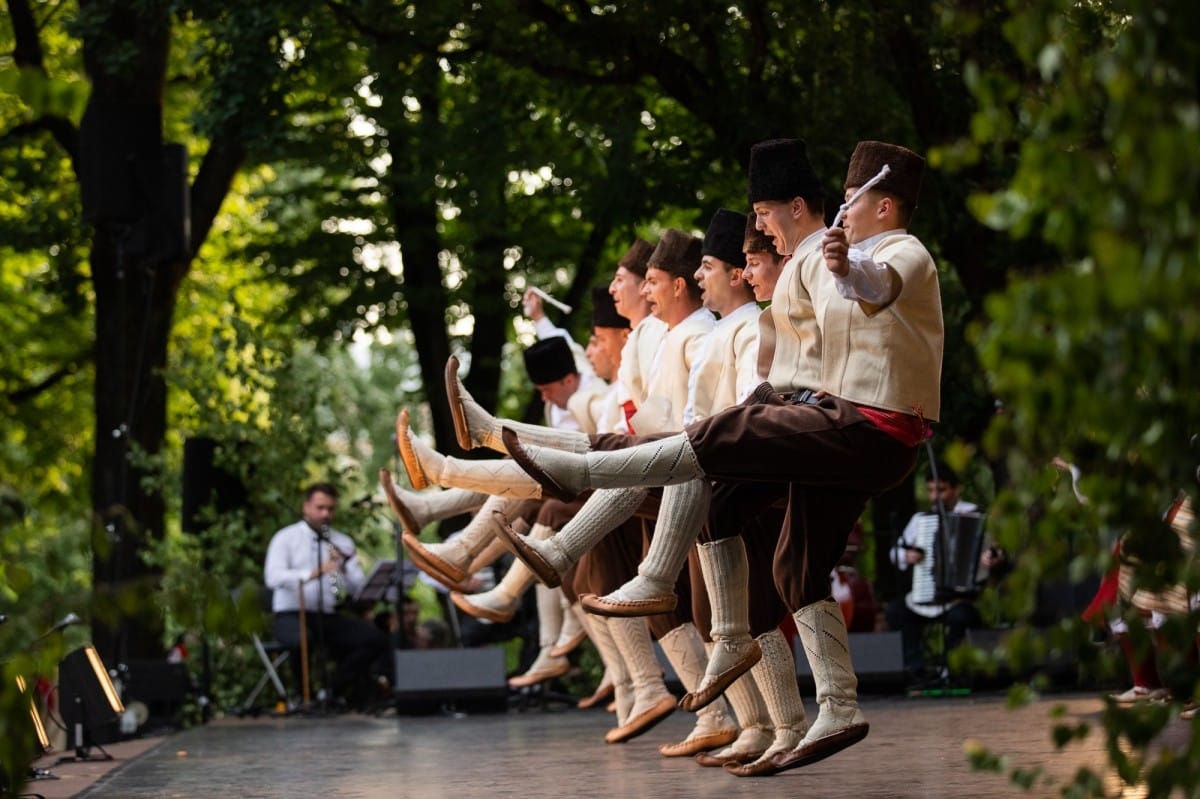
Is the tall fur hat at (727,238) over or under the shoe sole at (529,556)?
over

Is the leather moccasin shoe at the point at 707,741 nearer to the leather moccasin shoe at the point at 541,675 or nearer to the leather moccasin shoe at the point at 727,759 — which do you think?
the leather moccasin shoe at the point at 727,759

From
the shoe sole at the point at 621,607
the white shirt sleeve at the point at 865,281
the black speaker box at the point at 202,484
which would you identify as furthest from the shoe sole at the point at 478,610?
the black speaker box at the point at 202,484

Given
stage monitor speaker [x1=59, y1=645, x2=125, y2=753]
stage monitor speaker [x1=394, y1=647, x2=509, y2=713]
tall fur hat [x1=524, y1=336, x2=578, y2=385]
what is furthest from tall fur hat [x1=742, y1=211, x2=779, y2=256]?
stage monitor speaker [x1=394, y1=647, x2=509, y2=713]

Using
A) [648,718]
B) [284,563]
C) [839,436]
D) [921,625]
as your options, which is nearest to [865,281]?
[839,436]

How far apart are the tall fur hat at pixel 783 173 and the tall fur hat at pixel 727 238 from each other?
0.90m

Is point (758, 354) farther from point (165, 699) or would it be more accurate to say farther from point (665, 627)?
point (165, 699)

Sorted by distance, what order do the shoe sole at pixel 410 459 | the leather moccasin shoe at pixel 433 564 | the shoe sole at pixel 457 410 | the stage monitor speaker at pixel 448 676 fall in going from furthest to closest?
the stage monitor speaker at pixel 448 676
the leather moccasin shoe at pixel 433 564
the shoe sole at pixel 410 459
the shoe sole at pixel 457 410

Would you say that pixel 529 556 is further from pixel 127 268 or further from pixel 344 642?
pixel 127 268

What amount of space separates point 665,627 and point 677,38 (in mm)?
7700

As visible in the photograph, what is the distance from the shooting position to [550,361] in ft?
31.7

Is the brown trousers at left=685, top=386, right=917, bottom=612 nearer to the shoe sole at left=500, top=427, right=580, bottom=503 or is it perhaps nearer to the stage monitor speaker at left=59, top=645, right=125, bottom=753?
the shoe sole at left=500, top=427, right=580, bottom=503

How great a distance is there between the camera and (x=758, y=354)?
241 inches

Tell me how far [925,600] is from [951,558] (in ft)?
1.34

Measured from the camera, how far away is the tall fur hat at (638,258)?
821 cm
